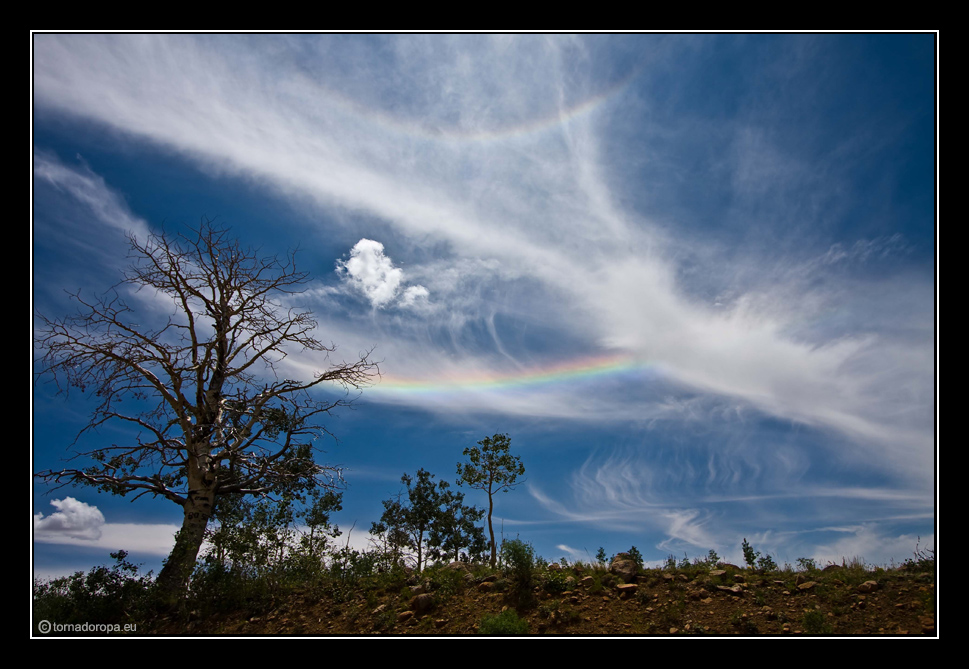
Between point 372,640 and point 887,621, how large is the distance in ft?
24.9

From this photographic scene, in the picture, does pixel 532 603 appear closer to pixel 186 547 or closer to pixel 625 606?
pixel 625 606

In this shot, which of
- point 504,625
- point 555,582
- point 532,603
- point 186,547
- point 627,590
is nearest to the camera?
point 504,625

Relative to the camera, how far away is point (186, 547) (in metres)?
9.66

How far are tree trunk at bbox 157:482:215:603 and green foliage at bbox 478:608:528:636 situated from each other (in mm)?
6103

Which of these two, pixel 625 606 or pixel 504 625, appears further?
pixel 625 606

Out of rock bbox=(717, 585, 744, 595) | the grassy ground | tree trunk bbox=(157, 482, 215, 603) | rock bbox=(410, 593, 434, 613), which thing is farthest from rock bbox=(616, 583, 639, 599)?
tree trunk bbox=(157, 482, 215, 603)

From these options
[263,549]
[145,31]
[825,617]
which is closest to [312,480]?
[263,549]

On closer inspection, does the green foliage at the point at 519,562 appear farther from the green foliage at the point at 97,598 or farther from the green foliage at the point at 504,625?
the green foliage at the point at 97,598

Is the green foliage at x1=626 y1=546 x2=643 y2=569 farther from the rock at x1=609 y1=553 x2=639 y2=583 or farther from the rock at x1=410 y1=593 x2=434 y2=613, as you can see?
the rock at x1=410 y1=593 x2=434 y2=613

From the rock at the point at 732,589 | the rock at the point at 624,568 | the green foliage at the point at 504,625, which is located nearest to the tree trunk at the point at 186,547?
the green foliage at the point at 504,625

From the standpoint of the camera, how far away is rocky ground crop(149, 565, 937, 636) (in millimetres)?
7055

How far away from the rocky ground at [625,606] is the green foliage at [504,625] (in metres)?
0.18

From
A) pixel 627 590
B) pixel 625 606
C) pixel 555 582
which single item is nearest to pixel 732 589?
pixel 627 590

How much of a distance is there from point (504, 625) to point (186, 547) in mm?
6951
